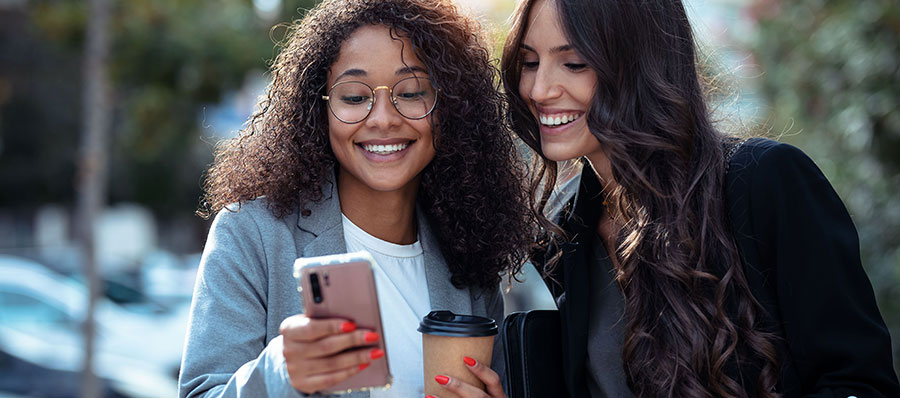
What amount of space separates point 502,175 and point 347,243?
585mm

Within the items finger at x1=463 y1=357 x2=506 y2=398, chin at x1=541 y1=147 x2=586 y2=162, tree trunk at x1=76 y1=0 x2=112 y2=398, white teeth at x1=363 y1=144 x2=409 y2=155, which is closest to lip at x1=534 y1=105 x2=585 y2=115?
chin at x1=541 y1=147 x2=586 y2=162

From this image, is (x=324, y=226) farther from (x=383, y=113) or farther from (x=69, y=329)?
(x=69, y=329)

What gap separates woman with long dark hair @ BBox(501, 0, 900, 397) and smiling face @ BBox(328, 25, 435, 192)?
38 cm

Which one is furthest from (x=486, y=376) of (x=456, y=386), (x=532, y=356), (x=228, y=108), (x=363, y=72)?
(x=228, y=108)

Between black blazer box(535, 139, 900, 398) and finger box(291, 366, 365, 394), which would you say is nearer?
finger box(291, 366, 365, 394)

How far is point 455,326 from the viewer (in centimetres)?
236

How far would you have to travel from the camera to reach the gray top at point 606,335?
106 inches

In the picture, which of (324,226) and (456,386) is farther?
(324,226)

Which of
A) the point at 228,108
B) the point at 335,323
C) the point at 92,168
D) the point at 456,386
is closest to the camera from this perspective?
the point at 335,323

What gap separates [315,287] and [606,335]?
111 centimetres

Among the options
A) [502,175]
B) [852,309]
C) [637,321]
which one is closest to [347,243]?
[502,175]

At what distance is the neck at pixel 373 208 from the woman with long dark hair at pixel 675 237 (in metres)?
0.50

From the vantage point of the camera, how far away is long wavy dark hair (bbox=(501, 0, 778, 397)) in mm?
2475

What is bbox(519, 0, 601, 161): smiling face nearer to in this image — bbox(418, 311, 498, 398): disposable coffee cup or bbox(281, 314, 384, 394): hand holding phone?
bbox(418, 311, 498, 398): disposable coffee cup
